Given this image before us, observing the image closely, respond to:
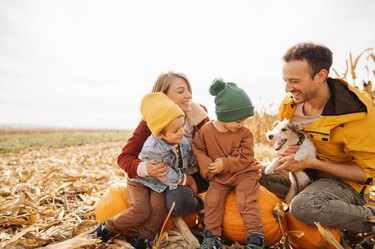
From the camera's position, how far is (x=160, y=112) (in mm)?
2812

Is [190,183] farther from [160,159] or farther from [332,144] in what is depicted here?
[332,144]

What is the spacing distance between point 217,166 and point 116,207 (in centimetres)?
127

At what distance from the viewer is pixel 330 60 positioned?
3.06 metres

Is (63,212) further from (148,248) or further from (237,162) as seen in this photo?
(237,162)

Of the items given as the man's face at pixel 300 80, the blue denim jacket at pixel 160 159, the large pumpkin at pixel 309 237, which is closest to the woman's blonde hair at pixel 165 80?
the blue denim jacket at pixel 160 159

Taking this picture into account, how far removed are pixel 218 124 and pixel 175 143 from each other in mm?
521

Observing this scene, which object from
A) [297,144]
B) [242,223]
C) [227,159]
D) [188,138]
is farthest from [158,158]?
[297,144]

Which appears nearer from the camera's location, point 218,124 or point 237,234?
point 237,234

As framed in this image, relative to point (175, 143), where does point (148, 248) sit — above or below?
below

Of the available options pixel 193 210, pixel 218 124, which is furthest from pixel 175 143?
pixel 193 210

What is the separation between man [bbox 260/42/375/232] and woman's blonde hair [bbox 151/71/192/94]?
1.20 metres

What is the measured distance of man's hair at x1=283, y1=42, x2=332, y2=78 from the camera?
9.80 feet

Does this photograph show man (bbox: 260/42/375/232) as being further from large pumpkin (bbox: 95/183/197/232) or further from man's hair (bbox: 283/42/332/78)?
large pumpkin (bbox: 95/183/197/232)

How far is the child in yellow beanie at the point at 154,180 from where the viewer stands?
2852mm
